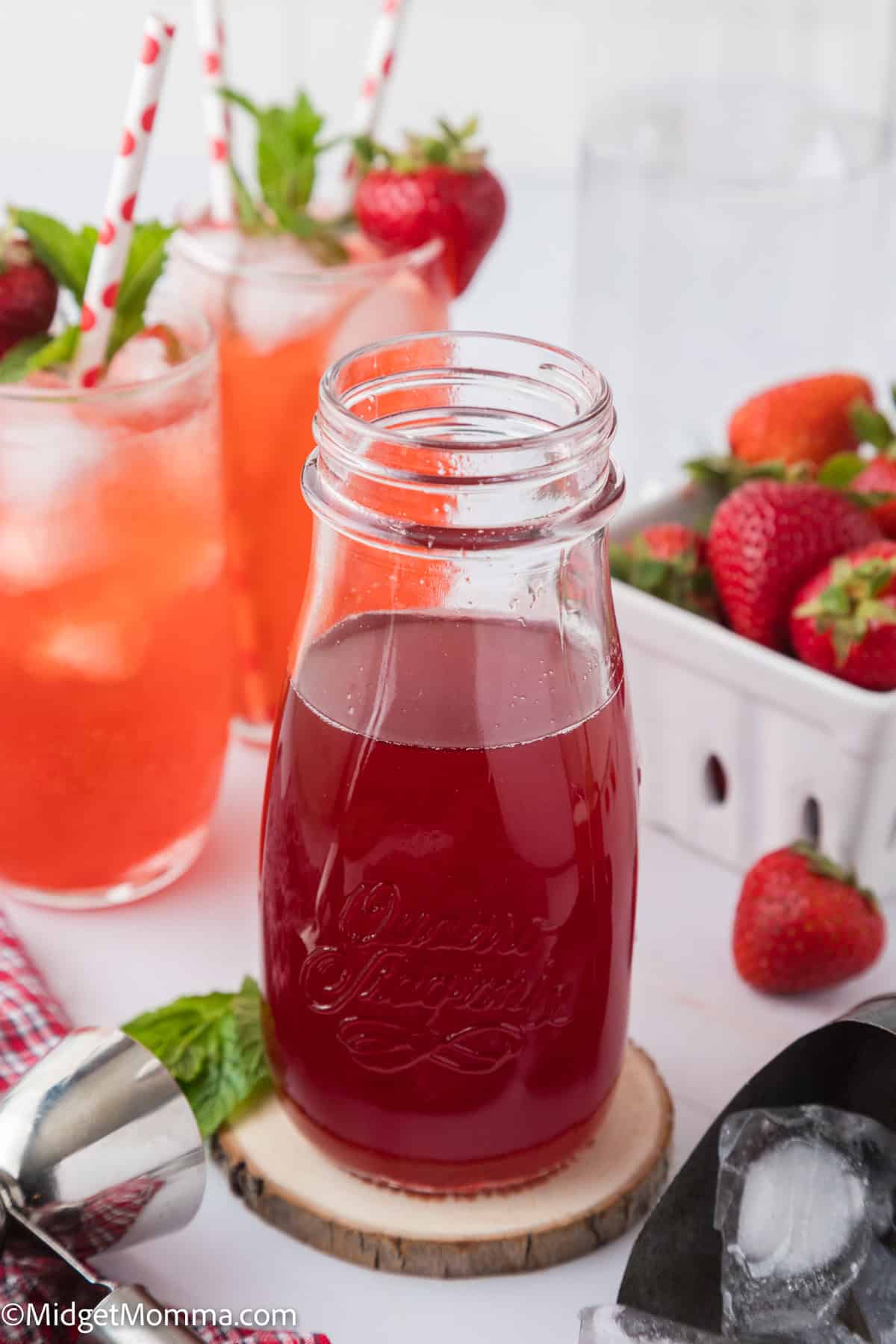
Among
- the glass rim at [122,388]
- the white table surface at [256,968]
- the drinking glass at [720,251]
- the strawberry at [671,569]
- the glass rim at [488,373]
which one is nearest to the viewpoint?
the glass rim at [488,373]

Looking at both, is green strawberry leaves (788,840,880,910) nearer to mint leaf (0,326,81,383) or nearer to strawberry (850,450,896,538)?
strawberry (850,450,896,538)

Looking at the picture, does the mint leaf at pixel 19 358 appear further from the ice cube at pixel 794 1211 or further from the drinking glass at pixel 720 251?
the drinking glass at pixel 720 251

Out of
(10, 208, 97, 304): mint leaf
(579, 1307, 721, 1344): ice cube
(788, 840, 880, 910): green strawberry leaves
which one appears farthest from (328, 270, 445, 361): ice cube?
(579, 1307, 721, 1344): ice cube

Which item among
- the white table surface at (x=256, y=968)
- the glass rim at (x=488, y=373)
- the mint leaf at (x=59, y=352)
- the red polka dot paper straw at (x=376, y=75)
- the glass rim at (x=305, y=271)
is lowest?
the white table surface at (x=256, y=968)

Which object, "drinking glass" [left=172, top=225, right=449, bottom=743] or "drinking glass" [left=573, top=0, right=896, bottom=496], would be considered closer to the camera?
"drinking glass" [left=172, top=225, right=449, bottom=743]

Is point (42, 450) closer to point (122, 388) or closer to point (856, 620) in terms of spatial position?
point (122, 388)

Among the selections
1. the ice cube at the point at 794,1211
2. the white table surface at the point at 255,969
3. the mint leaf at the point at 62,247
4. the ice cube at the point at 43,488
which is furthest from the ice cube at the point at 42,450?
the ice cube at the point at 794,1211
